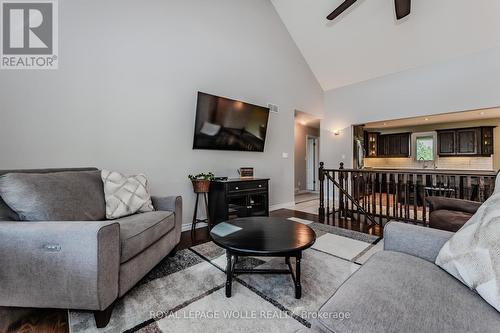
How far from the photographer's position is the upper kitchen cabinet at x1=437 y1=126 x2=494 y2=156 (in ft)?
19.2

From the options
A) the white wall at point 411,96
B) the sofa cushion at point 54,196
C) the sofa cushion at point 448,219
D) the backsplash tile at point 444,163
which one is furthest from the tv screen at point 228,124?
the backsplash tile at point 444,163

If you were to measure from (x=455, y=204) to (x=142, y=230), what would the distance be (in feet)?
9.38

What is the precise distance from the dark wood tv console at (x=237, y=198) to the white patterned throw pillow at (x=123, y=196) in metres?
1.06

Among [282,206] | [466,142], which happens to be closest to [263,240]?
[282,206]

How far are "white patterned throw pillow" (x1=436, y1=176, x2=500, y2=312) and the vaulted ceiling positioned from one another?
14.2 ft

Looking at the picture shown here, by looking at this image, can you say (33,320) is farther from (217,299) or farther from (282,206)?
(282,206)

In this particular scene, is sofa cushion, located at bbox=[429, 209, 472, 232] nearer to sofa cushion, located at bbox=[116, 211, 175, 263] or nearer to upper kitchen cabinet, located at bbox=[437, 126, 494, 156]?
sofa cushion, located at bbox=[116, 211, 175, 263]

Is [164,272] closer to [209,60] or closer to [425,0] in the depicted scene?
[209,60]

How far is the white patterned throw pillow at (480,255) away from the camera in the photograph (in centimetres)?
77

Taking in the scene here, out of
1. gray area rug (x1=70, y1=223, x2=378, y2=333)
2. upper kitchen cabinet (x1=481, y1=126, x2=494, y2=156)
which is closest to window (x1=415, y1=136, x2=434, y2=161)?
upper kitchen cabinet (x1=481, y1=126, x2=494, y2=156)

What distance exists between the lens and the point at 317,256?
Result: 2.18 meters

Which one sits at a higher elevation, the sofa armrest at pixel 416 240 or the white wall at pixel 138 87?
the white wall at pixel 138 87

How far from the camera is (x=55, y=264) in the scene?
3.95ft

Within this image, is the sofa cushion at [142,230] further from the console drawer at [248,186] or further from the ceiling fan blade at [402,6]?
the ceiling fan blade at [402,6]
